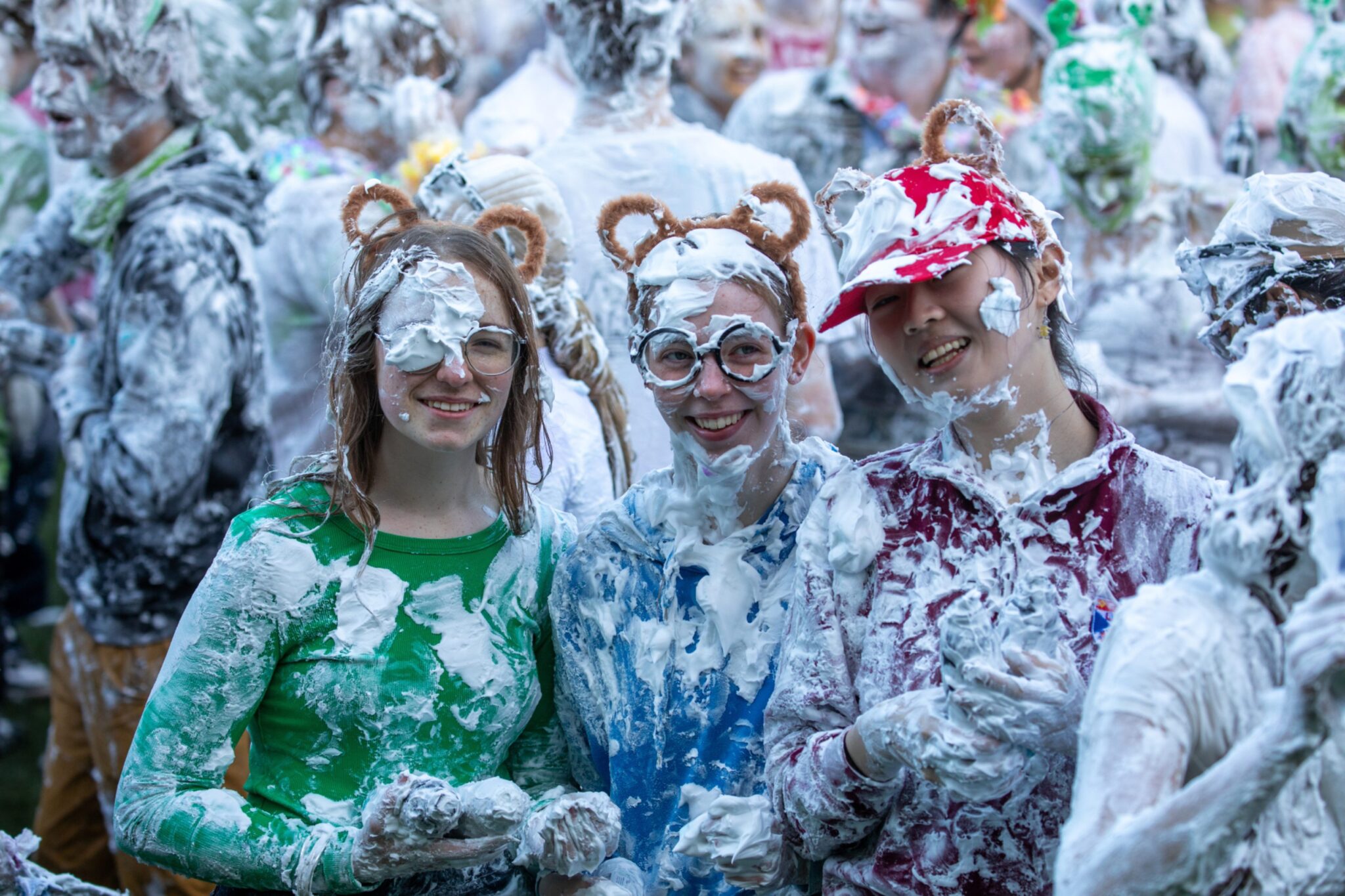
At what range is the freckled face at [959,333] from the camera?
2129 millimetres

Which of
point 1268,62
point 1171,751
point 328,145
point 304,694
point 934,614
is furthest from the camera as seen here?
point 1268,62

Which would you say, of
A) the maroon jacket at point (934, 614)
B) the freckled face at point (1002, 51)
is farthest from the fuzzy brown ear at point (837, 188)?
the freckled face at point (1002, 51)

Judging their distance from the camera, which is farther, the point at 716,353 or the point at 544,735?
the point at 544,735

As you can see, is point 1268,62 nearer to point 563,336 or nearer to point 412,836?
point 563,336

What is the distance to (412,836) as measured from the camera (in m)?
2.16

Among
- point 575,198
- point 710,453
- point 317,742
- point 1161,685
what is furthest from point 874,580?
point 575,198

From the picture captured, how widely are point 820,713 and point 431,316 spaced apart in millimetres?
952

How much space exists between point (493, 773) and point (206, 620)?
56cm

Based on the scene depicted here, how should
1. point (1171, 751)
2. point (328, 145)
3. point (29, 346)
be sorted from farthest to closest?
point (328, 145) → point (29, 346) → point (1171, 751)

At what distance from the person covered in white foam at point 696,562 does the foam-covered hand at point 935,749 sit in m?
0.42

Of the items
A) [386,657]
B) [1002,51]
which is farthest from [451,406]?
[1002,51]

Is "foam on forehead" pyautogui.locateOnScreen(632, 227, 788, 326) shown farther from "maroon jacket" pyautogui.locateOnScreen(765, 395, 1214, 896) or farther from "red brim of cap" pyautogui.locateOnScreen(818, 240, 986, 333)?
"maroon jacket" pyautogui.locateOnScreen(765, 395, 1214, 896)

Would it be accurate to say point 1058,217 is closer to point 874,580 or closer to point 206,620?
point 874,580

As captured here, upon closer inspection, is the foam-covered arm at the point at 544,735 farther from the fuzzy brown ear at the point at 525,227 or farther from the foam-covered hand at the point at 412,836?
the fuzzy brown ear at the point at 525,227
